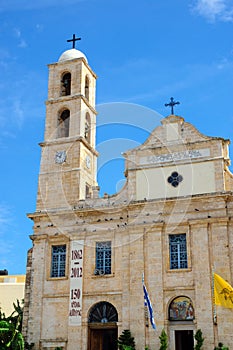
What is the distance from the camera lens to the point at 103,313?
2409cm

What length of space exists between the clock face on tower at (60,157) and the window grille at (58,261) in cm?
440

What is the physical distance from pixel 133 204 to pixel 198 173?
3308mm

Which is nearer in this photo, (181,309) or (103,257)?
(181,309)

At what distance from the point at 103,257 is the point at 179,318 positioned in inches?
178

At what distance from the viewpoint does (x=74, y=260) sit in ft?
81.9

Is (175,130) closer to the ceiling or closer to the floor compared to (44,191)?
closer to the ceiling

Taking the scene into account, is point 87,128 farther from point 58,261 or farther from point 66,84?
point 58,261

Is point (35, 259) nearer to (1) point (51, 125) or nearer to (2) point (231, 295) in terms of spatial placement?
(1) point (51, 125)

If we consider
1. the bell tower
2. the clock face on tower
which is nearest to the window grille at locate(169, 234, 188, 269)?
the bell tower

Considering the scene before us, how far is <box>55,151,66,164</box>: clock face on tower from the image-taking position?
27.1 meters

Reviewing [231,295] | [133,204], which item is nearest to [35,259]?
[133,204]

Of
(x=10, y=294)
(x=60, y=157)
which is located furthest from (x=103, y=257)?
(x=10, y=294)

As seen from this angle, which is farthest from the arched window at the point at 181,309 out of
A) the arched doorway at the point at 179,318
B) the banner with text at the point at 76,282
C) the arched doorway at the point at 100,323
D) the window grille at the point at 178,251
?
the banner with text at the point at 76,282

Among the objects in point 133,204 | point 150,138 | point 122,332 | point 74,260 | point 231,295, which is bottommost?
point 122,332
